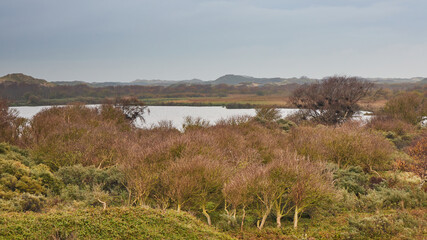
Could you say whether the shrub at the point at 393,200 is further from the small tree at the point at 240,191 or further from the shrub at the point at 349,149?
the small tree at the point at 240,191

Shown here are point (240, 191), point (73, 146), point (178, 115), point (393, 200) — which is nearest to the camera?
point (240, 191)

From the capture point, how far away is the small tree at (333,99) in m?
52.9

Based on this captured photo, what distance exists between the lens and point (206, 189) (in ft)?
53.4

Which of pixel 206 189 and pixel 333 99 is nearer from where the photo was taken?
pixel 206 189

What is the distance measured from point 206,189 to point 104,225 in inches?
232

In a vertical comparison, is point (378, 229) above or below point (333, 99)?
below

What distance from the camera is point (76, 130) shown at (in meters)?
29.1

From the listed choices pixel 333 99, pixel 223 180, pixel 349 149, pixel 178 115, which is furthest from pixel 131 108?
pixel 223 180

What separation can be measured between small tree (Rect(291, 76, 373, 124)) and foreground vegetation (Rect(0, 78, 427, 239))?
74.3ft

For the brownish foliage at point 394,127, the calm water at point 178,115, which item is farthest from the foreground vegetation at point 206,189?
the calm water at point 178,115

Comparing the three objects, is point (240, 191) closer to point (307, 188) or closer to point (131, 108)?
point (307, 188)

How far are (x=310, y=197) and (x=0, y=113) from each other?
1128 inches

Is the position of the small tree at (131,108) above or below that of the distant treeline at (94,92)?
below

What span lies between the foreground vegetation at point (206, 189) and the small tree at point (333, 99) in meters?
22.7
